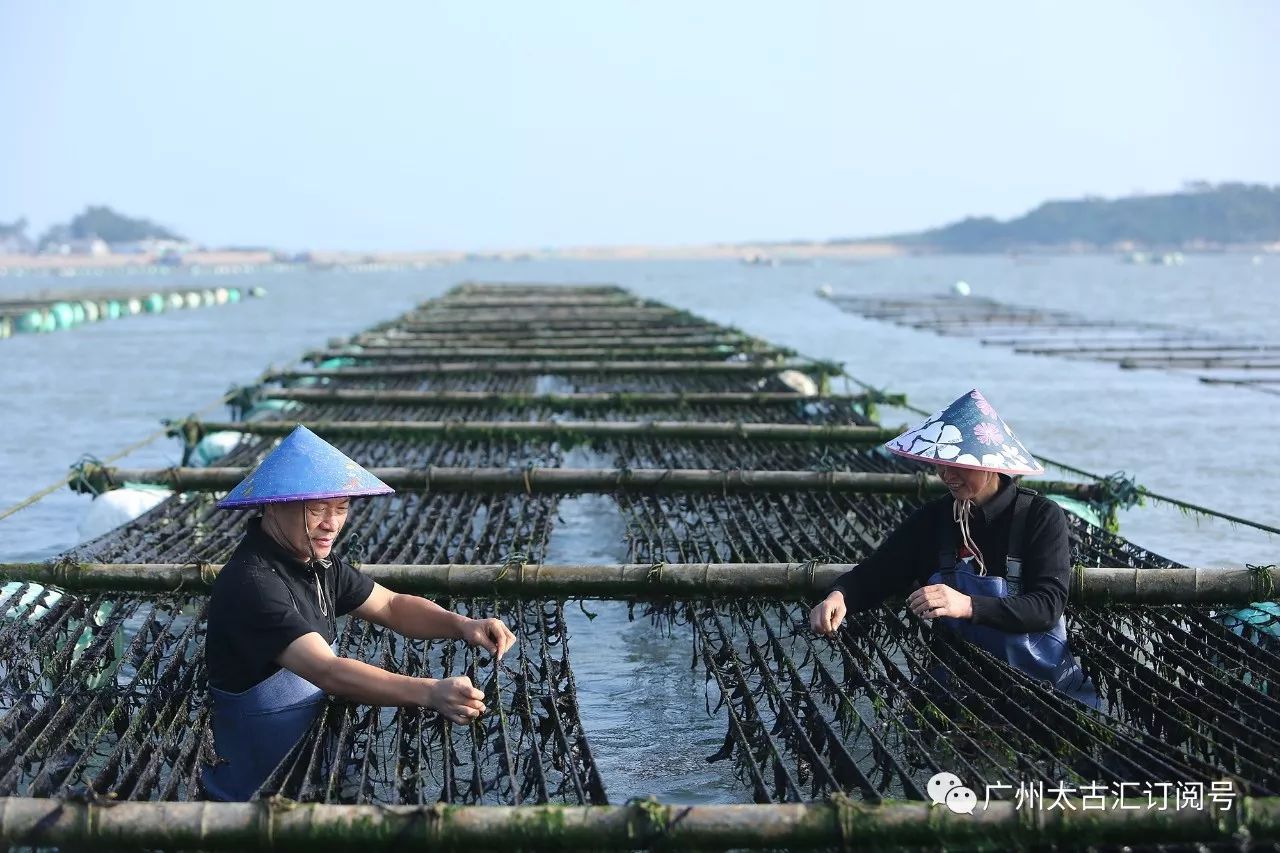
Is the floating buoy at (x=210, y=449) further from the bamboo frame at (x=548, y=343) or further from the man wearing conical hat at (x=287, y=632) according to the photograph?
the man wearing conical hat at (x=287, y=632)


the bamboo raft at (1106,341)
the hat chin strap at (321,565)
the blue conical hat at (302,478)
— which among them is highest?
the blue conical hat at (302,478)

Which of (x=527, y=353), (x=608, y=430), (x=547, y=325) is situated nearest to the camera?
(x=608, y=430)

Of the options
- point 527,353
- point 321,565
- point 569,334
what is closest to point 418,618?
point 321,565

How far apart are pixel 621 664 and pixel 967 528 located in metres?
4.05

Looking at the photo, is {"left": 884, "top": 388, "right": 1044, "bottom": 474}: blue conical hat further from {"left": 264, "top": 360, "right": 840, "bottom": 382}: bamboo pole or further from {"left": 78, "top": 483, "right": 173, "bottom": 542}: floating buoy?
{"left": 264, "top": 360, "right": 840, "bottom": 382}: bamboo pole

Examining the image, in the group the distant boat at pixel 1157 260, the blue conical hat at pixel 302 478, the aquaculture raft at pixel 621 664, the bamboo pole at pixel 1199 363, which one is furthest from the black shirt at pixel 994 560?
the distant boat at pixel 1157 260

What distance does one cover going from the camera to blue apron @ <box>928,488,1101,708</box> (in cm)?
527

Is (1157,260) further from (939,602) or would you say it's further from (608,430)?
(939,602)

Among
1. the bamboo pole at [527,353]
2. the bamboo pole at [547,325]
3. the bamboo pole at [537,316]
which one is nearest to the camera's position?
the bamboo pole at [527,353]

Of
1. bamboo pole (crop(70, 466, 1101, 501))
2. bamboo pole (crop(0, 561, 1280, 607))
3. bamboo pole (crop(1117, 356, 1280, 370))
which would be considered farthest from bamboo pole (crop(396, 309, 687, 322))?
bamboo pole (crop(0, 561, 1280, 607))

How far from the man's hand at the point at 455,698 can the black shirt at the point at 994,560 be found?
5.61 feet

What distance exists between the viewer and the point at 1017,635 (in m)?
5.45

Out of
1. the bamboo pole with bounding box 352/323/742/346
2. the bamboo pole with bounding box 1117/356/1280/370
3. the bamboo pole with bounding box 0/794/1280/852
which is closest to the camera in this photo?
the bamboo pole with bounding box 0/794/1280/852

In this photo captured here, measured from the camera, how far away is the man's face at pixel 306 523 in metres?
4.63
